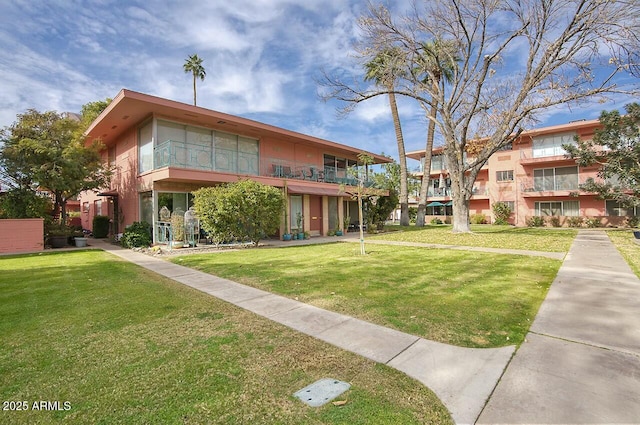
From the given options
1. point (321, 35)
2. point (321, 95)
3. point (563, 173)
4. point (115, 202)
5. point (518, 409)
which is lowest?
point (518, 409)

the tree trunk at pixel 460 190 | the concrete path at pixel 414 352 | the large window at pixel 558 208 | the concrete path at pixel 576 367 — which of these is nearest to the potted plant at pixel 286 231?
the tree trunk at pixel 460 190

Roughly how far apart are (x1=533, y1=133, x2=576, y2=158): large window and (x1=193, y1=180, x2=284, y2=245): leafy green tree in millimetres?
28027

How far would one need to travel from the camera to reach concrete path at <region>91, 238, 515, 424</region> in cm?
261

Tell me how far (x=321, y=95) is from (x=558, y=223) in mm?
26263

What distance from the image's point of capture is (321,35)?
14852 mm

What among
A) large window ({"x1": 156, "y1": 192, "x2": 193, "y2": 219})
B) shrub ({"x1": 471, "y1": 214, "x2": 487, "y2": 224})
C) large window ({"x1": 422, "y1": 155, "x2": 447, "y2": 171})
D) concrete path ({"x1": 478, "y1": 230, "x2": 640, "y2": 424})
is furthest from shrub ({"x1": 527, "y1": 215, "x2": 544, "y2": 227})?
large window ({"x1": 156, "y1": 192, "x2": 193, "y2": 219})

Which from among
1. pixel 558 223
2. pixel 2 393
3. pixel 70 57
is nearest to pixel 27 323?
pixel 2 393

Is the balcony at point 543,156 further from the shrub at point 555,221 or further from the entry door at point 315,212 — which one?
the entry door at point 315,212

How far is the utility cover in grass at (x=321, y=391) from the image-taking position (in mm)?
2500

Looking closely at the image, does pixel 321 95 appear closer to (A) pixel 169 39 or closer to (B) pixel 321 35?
(B) pixel 321 35

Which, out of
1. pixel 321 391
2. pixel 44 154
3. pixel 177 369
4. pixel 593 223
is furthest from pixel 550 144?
pixel 44 154

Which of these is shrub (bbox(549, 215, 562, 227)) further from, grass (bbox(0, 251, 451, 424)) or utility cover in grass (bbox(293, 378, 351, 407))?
utility cover in grass (bbox(293, 378, 351, 407))

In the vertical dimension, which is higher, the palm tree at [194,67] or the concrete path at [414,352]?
the palm tree at [194,67]

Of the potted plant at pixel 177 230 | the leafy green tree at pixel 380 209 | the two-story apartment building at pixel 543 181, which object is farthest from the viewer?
the two-story apartment building at pixel 543 181
